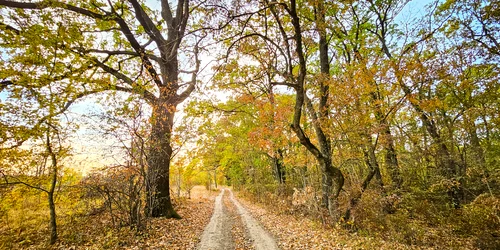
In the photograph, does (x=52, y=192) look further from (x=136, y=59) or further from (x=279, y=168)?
(x=279, y=168)

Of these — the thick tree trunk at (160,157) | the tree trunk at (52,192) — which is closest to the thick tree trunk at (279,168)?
the thick tree trunk at (160,157)

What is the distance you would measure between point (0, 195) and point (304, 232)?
10091 mm

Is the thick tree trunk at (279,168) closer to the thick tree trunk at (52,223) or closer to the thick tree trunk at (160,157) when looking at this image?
the thick tree trunk at (160,157)

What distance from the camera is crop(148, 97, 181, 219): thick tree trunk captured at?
871cm

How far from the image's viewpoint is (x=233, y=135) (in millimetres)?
20516

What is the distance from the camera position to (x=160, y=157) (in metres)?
9.42

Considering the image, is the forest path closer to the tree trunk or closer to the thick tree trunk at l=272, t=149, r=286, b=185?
the tree trunk

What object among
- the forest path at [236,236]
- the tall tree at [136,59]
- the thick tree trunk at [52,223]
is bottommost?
the forest path at [236,236]

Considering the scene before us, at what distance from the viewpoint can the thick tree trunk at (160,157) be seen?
871 centimetres

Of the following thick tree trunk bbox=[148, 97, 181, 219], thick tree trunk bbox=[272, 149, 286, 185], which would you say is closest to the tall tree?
thick tree trunk bbox=[148, 97, 181, 219]

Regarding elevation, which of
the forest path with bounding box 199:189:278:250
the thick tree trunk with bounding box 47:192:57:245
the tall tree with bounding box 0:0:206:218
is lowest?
the forest path with bounding box 199:189:278:250

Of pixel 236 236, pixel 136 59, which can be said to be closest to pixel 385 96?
pixel 236 236

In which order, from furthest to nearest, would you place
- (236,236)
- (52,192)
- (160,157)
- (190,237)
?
(160,157) < (236,236) < (190,237) < (52,192)

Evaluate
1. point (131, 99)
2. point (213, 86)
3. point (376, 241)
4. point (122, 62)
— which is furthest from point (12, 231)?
point (376, 241)
